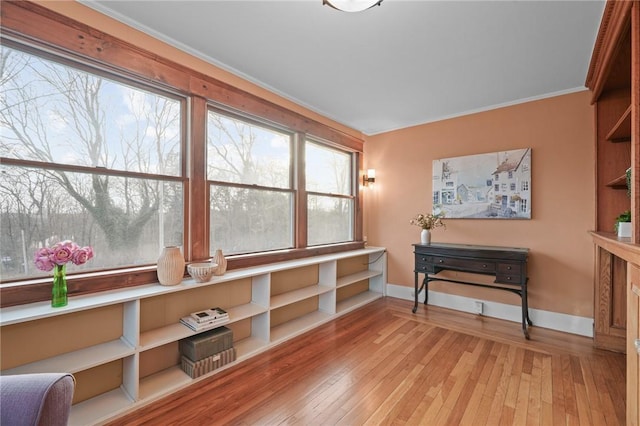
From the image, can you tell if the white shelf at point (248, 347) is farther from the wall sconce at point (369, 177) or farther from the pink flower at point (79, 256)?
the wall sconce at point (369, 177)

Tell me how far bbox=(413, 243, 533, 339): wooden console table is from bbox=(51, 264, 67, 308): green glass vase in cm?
324

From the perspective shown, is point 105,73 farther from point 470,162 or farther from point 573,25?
point 470,162

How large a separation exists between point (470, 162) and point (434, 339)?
82.9 inches

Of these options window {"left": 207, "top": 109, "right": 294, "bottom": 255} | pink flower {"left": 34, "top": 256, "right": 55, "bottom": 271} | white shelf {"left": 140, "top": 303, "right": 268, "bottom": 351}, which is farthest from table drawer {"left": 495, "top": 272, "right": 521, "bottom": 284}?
pink flower {"left": 34, "top": 256, "right": 55, "bottom": 271}

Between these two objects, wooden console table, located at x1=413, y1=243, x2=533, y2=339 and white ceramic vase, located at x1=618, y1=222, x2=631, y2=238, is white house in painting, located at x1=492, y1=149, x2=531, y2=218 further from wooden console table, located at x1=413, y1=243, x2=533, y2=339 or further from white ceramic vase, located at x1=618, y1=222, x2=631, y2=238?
white ceramic vase, located at x1=618, y1=222, x2=631, y2=238

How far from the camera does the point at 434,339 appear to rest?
2.79 meters

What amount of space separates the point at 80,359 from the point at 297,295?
1762 mm

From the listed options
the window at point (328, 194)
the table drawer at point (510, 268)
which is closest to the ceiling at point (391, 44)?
the window at point (328, 194)

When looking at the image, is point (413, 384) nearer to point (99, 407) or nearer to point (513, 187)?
point (99, 407)

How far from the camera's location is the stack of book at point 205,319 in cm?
211

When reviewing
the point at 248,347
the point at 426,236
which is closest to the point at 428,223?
the point at 426,236

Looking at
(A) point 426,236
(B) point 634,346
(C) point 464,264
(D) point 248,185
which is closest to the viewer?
(B) point 634,346

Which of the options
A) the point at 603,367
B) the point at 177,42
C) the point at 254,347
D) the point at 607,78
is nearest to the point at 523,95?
the point at 607,78

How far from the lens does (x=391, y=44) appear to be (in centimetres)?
219
